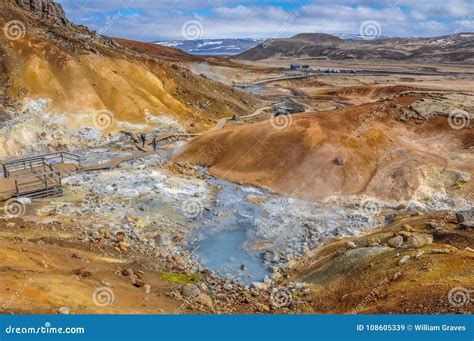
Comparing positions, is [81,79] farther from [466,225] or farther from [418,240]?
[466,225]

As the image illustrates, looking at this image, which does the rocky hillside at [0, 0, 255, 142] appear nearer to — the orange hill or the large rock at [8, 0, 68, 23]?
the large rock at [8, 0, 68, 23]

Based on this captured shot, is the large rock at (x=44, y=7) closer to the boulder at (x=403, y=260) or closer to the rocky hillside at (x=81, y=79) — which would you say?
the rocky hillside at (x=81, y=79)

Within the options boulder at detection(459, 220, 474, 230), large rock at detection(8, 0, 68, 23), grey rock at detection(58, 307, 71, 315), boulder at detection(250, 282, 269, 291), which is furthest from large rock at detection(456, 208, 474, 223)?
large rock at detection(8, 0, 68, 23)

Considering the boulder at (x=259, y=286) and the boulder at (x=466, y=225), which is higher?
the boulder at (x=466, y=225)

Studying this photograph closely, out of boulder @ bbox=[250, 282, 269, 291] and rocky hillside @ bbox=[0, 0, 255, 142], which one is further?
rocky hillside @ bbox=[0, 0, 255, 142]

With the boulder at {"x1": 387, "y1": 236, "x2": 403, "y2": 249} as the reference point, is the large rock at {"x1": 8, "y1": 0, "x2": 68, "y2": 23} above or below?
above

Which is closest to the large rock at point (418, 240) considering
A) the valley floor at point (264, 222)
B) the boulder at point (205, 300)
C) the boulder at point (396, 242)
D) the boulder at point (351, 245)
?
the valley floor at point (264, 222)

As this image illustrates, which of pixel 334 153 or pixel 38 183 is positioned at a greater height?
pixel 334 153

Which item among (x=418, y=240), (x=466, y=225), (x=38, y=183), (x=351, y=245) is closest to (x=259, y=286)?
(x=351, y=245)
